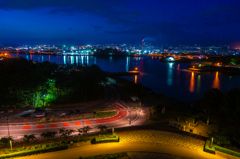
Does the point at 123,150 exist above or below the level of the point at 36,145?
below

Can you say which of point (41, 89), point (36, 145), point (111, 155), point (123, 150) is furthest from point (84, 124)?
point (41, 89)

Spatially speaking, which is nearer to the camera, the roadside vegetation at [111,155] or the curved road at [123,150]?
the roadside vegetation at [111,155]

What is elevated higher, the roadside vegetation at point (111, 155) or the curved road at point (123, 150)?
the roadside vegetation at point (111, 155)

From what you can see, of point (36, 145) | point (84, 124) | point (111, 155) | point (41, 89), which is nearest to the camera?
point (111, 155)

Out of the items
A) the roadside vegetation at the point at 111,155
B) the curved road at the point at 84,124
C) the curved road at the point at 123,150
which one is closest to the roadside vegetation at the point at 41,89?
the curved road at the point at 84,124

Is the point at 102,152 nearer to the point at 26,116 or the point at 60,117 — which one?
the point at 60,117

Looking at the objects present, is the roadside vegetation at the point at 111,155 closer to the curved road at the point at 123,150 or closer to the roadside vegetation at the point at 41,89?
the curved road at the point at 123,150

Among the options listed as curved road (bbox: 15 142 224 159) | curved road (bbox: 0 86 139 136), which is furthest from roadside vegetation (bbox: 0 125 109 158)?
curved road (bbox: 0 86 139 136)

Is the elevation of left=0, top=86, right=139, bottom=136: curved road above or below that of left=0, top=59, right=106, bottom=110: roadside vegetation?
below

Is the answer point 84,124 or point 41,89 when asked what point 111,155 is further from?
point 41,89

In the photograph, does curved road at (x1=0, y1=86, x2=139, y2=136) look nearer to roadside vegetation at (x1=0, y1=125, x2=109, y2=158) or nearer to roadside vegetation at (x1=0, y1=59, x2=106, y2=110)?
roadside vegetation at (x1=0, y1=125, x2=109, y2=158)

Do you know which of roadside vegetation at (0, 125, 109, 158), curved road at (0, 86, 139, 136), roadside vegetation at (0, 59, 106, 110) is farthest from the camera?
roadside vegetation at (0, 59, 106, 110)

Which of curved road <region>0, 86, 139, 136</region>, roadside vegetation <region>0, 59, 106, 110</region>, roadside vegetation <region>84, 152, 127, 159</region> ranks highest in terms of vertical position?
roadside vegetation <region>0, 59, 106, 110</region>
